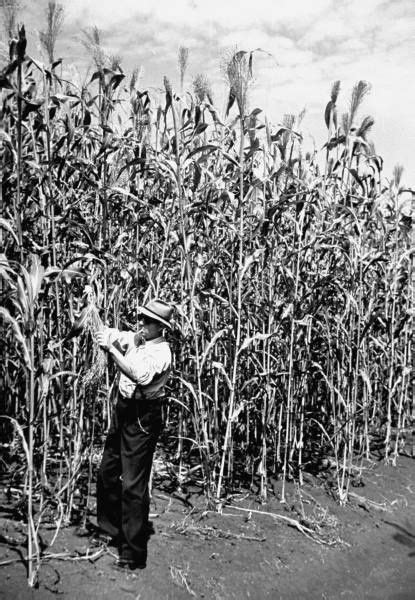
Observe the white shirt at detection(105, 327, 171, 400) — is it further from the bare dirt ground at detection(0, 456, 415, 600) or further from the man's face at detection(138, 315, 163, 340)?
the bare dirt ground at detection(0, 456, 415, 600)

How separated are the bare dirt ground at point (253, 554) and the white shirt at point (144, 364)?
3.18 feet

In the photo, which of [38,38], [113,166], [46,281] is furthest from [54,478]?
[38,38]

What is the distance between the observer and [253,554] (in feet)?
12.4

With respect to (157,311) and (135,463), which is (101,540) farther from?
(157,311)

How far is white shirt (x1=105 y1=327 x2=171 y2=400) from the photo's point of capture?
3.21 meters

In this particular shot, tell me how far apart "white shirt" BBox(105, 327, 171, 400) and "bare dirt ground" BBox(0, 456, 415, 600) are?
38.2 inches

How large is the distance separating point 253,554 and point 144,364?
61.6 inches

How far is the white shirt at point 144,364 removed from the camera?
126 inches

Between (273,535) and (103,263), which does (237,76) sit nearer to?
(103,263)

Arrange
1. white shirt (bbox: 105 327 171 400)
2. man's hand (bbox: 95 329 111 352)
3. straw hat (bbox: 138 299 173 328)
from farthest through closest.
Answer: straw hat (bbox: 138 299 173 328)
white shirt (bbox: 105 327 171 400)
man's hand (bbox: 95 329 111 352)

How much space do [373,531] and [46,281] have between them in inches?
124

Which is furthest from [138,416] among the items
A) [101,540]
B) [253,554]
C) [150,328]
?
[253,554]

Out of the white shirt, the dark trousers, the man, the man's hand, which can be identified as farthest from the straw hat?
the dark trousers

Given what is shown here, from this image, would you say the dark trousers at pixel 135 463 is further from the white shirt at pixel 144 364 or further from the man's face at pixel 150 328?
the man's face at pixel 150 328
